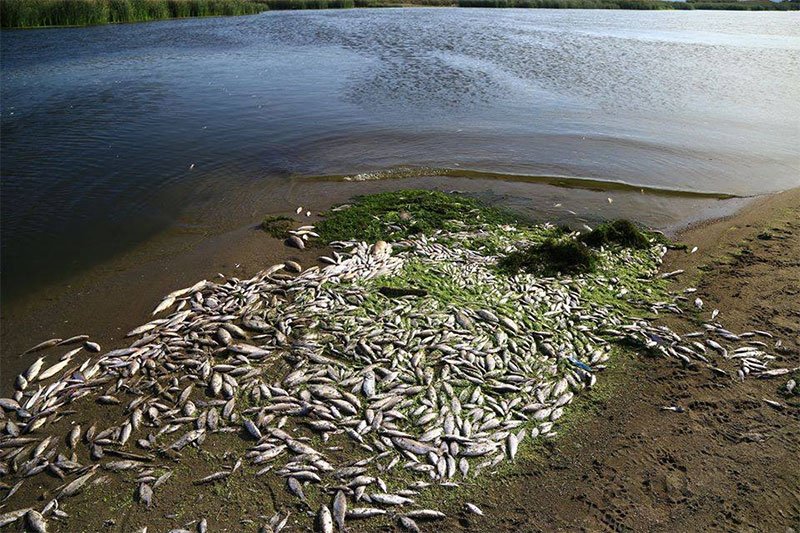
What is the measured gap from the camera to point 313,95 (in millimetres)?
20609

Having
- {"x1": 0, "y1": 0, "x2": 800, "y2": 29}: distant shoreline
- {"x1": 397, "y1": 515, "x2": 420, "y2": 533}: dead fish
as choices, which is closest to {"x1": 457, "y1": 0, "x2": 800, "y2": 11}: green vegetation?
{"x1": 0, "y1": 0, "x2": 800, "y2": 29}: distant shoreline

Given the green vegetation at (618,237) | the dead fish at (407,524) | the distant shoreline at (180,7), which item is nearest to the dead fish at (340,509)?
the dead fish at (407,524)

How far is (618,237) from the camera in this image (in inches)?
384

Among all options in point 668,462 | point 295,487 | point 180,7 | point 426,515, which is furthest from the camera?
point 180,7

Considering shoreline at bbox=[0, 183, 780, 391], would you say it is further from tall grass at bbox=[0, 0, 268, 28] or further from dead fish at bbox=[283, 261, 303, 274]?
tall grass at bbox=[0, 0, 268, 28]

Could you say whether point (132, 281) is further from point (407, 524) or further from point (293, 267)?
point (407, 524)

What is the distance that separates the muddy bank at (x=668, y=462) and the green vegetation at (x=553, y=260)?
5.72ft

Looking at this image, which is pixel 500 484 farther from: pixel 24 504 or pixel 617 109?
pixel 617 109

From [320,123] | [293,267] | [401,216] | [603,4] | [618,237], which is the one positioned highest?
[603,4]

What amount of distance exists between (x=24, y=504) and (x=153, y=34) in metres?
35.6

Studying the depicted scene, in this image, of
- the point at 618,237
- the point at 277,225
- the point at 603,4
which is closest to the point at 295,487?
the point at 277,225

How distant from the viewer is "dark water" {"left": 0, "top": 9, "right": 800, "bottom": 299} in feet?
37.2

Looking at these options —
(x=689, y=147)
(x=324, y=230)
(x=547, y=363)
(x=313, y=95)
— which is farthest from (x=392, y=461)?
(x=313, y=95)

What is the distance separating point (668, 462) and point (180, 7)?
160ft
